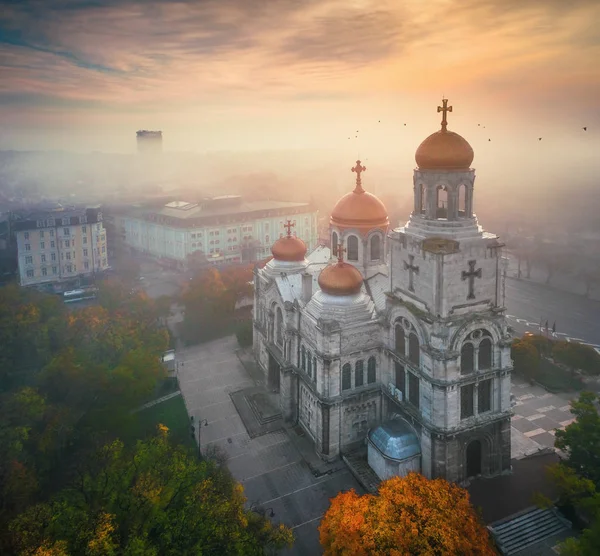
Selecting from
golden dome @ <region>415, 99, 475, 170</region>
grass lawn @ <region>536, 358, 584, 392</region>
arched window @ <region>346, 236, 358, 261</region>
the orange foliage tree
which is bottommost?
grass lawn @ <region>536, 358, 584, 392</region>

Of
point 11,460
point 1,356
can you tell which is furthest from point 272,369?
point 1,356

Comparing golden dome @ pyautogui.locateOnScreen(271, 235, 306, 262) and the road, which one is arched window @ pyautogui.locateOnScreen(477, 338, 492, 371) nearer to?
golden dome @ pyautogui.locateOnScreen(271, 235, 306, 262)

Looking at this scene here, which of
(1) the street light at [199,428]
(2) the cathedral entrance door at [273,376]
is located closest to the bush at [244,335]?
(2) the cathedral entrance door at [273,376]

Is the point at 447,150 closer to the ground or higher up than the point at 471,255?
higher up

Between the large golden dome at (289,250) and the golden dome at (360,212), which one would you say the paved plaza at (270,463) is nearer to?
the large golden dome at (289,250)

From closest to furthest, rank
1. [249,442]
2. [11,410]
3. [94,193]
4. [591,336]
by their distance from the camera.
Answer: [11,410], [249,442], [591,336], [94,193]

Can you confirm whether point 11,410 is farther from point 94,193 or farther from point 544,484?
point 94,193

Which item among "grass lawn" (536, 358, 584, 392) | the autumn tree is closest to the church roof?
the autumn tree

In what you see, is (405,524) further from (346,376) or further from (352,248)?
(352,248)
